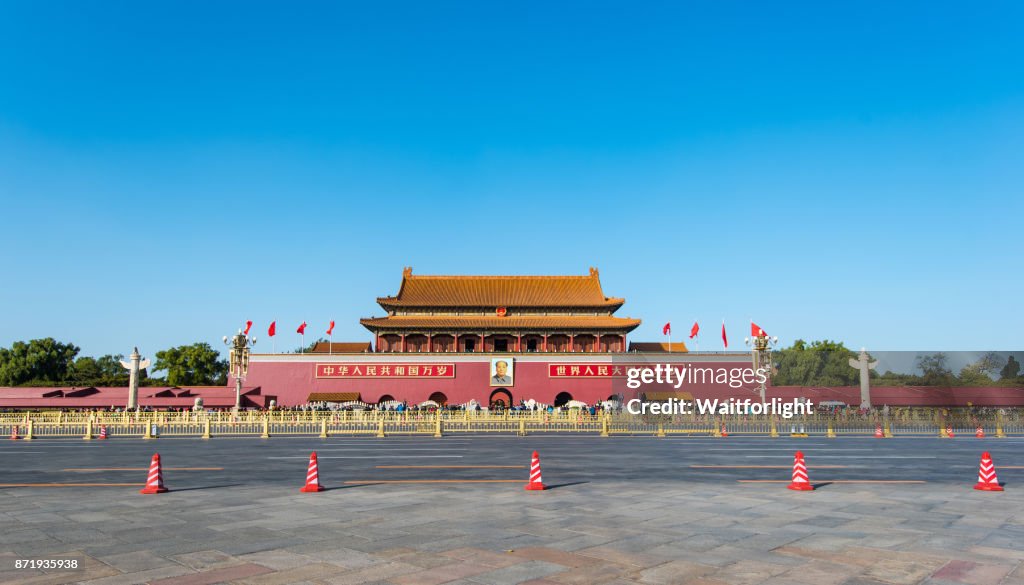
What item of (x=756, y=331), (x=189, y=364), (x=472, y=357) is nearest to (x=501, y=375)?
(x=472, y=357)

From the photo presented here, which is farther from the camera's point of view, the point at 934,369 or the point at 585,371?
the point at 934,369

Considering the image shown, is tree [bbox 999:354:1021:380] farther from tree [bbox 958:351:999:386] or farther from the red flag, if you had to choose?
the red flag

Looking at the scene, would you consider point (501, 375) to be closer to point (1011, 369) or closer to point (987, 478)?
point (987, 478)

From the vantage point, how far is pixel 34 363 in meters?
62.6

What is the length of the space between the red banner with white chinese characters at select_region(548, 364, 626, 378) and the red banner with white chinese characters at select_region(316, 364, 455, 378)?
Result: 7582 millimetres

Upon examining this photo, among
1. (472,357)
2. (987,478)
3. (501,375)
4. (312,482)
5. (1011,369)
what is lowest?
(987,478)

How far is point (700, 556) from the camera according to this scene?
747 centimetres

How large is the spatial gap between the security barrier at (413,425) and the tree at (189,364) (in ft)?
109

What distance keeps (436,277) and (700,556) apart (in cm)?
5142

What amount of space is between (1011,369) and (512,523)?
7638 centimetres

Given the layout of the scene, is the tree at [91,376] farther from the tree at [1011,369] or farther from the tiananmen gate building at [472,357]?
the tree at [1011,369]

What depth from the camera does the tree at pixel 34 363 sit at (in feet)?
200

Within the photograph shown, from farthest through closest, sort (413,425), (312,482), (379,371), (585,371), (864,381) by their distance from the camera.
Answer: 1. (585,371)
2. (379,371)
3. (864,381)
4. (413,425)
5. (312,482)

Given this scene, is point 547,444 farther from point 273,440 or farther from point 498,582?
point 498,582
